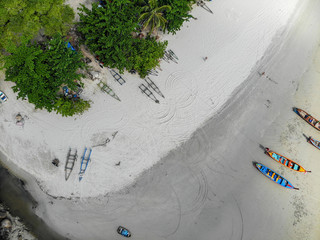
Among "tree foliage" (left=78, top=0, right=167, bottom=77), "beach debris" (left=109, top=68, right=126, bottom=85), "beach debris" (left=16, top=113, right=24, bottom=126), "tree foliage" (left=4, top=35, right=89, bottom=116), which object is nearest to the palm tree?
"tree foliage" (left=78, top=0, right=167, bottom=77)

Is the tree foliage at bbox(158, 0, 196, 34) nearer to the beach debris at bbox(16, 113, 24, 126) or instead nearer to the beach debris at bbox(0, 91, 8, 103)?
the beach debris at bbox(16, 113, 24, 126)

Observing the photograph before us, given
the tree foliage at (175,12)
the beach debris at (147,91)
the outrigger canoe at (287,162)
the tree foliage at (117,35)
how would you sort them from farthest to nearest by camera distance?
the outrigger canoe at (287,162) < the beach debris at (147,91) < the tree foliage at (175,12) < the tree foliage at (117,35)

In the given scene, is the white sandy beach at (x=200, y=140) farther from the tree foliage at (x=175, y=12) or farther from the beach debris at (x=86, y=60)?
the tree foliage at (x=175, y=12)

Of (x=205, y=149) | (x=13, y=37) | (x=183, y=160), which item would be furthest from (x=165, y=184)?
(x=13, y=37)

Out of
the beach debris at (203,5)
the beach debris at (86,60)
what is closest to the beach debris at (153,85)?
the beach debris at (86,60)

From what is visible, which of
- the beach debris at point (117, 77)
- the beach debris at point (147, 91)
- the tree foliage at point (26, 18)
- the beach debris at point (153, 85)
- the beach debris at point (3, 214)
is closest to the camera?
the tree foliage at point (26, 18)

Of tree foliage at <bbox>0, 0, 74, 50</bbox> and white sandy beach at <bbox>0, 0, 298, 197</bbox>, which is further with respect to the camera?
white sandy beach at <bbox>0, 0, 298, 197</bbox>
